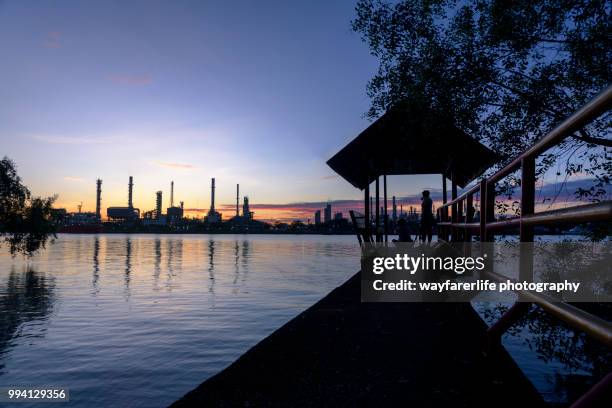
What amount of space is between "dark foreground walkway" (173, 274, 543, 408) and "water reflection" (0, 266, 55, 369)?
8023 mm

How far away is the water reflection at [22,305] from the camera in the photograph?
13.9 m

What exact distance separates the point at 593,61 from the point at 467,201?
554 cm

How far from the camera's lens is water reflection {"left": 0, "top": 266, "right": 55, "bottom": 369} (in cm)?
1391

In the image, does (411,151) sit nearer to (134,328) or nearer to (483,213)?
(134,328)

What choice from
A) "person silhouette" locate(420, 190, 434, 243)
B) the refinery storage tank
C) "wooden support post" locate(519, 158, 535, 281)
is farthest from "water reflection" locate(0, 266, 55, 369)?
the refinery storage tank

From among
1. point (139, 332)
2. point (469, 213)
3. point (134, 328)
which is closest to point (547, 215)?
point (469, 213)

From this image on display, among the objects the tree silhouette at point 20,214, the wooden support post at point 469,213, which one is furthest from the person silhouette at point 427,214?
the tree silhouette at point 20,214

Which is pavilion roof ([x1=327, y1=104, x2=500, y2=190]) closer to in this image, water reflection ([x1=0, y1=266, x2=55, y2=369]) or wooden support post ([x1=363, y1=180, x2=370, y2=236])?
wooden support post ([x1=363, y1=180, x2=370, y2=236])

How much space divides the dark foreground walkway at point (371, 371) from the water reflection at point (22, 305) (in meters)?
8.02

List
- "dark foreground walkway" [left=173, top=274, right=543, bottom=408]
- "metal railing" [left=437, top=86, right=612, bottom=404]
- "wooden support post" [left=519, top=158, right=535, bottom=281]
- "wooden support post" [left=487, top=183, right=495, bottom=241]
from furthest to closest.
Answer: "wooden support post" [left=487, top=183, right=495, bottom=241] < "dark foreground walkway" [left=173, top=274, right=543, bottom=408] < "wooden support post" [left=519, top=158, right=535, bottom=281] < "metal railing" [left=437, top=86, right=612, bottom=404]

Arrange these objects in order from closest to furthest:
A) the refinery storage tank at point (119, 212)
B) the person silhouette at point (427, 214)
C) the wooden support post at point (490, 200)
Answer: the wooden support post at point (490, 200) < the person silhouette at point (427, 214) < the refinery storage tank at point (119, 212)

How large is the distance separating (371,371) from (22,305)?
1898cm

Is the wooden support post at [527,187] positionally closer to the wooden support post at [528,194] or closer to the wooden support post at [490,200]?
the wooden support post at [528,194]

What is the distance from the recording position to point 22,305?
19.3 metres
